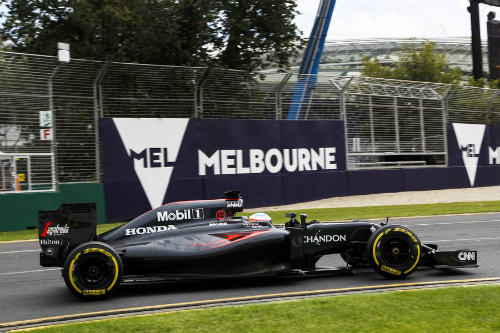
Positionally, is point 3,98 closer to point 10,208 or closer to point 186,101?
point 10,208

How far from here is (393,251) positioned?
748cm

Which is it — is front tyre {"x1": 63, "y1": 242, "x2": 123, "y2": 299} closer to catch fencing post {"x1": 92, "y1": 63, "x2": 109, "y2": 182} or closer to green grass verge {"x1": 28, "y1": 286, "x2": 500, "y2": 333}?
green grass verge {"x1": 28, "y1": 286, "x2": 500, "y2": 333}

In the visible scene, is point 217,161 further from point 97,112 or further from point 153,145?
point 97,112

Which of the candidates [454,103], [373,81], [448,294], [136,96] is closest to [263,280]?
[448,294]

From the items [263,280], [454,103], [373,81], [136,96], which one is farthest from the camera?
[454,103]

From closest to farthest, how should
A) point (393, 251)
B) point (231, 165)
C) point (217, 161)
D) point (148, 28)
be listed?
point (393, 251) → point (217, 161) → point (231, 165) → point (148, 28)

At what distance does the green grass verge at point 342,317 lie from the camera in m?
5.19

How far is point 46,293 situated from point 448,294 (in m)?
4.64

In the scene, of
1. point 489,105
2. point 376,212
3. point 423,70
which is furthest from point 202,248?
point 423,70

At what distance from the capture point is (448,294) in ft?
20.5

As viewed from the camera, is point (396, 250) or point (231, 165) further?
point (231, 165)

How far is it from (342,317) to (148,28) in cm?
1946

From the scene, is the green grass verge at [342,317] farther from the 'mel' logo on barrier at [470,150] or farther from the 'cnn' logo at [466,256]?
the 'mel' logo on barrier at [470,150]

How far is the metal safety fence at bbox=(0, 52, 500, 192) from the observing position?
1562 centimetres
